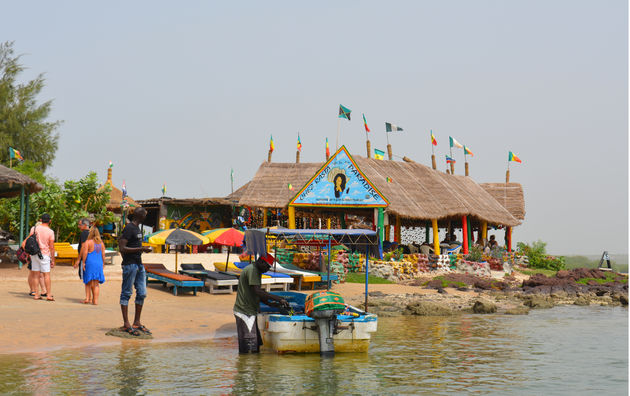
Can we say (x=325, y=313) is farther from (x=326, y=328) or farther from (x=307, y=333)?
(x=307, y=333)

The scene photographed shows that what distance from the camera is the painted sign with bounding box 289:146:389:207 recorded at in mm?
29484

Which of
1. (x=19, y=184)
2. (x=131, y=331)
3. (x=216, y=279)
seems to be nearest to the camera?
(x=131, y=331)

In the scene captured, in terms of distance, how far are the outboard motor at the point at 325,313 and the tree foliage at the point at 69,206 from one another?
1965 centimetres

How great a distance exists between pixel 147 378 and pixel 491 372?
538 centimetres

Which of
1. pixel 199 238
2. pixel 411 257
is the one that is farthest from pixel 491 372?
pixel 411 257

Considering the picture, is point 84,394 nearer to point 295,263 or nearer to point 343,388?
point 343,388

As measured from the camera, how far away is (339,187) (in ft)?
97.1

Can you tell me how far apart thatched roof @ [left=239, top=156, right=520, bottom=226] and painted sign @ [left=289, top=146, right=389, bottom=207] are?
1.22m

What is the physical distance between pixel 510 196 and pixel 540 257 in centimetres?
590

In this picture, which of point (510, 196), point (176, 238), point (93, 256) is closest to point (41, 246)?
point (93, 256)

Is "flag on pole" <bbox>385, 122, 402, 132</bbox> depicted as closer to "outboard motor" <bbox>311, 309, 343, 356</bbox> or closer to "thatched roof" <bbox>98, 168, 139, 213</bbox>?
"thatched roof" <bbox>98, 168, 139, 213</bbox>

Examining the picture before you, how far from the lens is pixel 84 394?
8.73 meters

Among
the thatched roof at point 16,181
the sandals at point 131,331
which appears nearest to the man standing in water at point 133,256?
the sandals at point 131,331

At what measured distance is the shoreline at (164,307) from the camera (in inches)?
494
